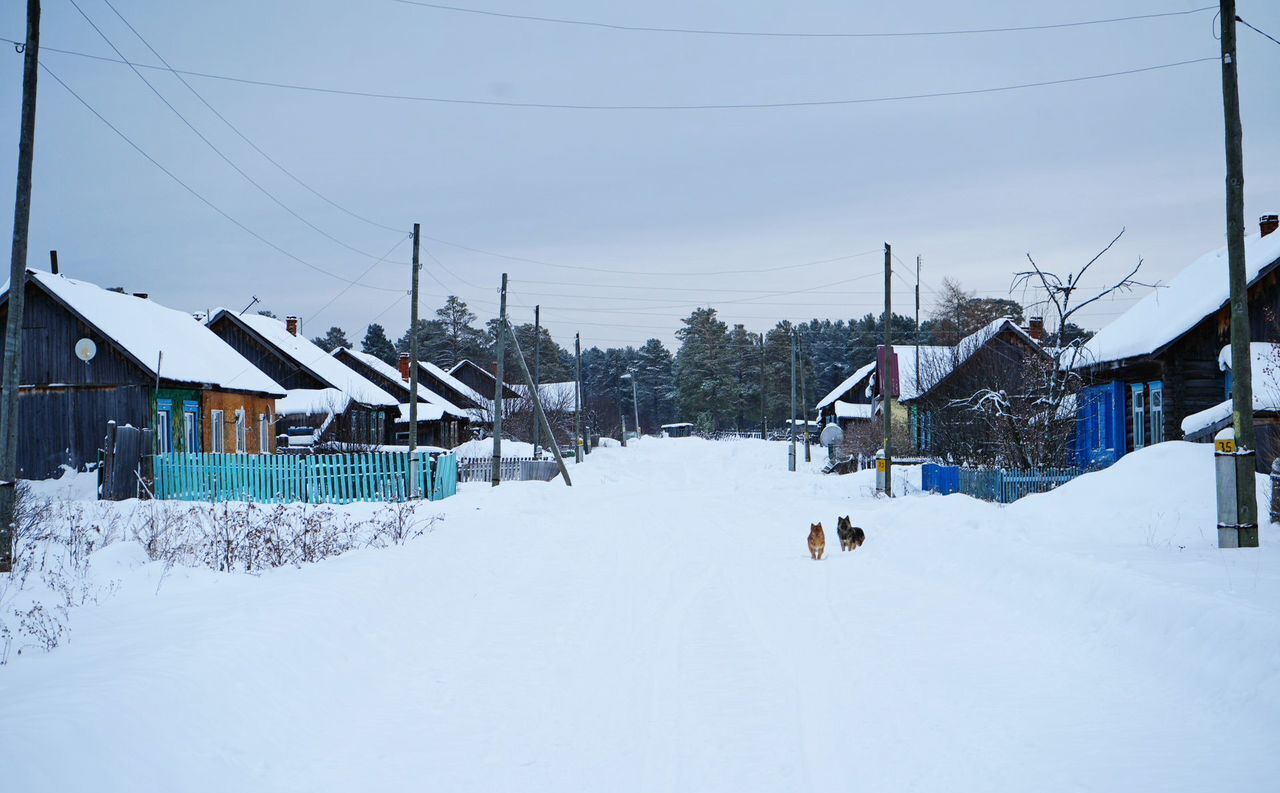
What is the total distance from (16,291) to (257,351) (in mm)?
31933

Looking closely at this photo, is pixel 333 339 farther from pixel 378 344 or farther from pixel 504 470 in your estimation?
pixel 504 470

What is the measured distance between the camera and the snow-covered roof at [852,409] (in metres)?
62.9

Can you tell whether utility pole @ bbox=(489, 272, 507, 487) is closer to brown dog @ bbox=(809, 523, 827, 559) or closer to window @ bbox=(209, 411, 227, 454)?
window @ bbox=(209, 411, 227, 454)

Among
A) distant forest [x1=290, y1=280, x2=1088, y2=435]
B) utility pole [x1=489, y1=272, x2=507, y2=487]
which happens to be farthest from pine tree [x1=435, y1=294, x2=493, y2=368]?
utility pole [x1=489, y1=272, x2=507, y2=487]

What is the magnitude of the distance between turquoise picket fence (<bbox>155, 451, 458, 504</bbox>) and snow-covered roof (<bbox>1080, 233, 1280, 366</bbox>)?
63.8ft

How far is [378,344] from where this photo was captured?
11594cm

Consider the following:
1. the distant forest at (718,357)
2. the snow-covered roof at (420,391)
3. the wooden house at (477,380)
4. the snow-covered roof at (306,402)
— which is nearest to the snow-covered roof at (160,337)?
the snow-covered roof at (306,402)

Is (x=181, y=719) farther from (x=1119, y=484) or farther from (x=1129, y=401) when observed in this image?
(x=1129, y=401)

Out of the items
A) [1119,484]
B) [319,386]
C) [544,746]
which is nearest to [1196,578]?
[544,746]

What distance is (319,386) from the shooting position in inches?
1714

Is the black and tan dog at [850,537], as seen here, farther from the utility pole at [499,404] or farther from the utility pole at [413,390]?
the utility pole at [499,404]

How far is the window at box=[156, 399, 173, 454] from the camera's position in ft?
93.2

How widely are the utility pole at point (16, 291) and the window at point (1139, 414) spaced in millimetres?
27716

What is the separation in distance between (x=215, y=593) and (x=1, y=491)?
3.94 meters
